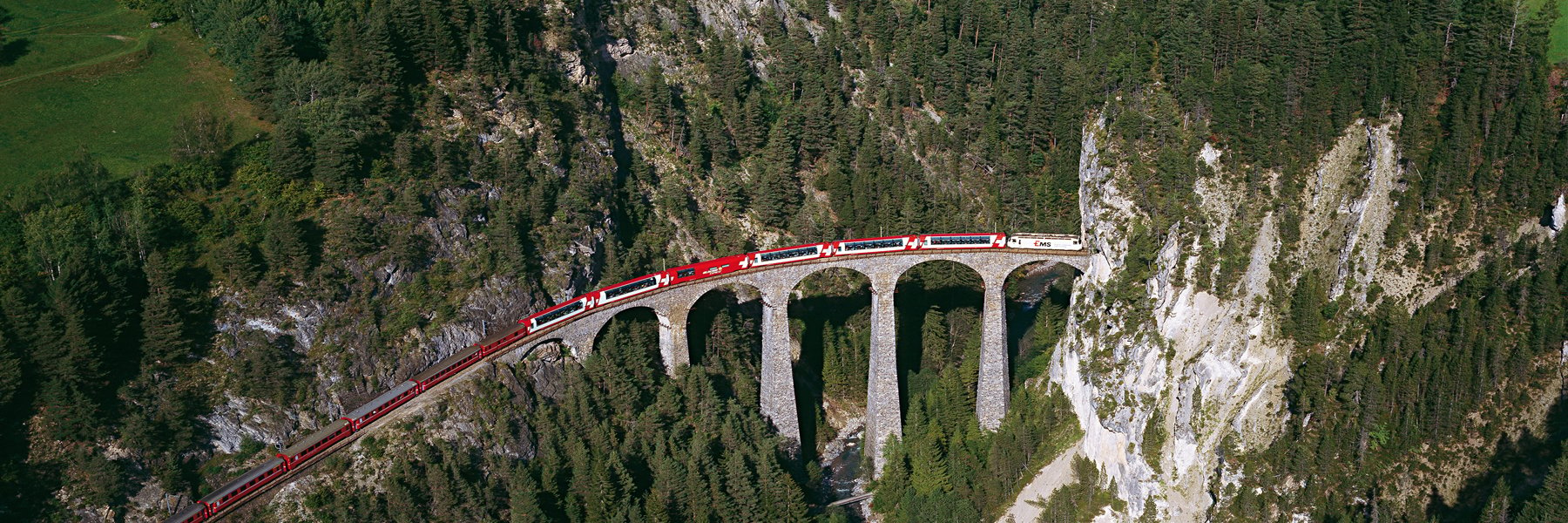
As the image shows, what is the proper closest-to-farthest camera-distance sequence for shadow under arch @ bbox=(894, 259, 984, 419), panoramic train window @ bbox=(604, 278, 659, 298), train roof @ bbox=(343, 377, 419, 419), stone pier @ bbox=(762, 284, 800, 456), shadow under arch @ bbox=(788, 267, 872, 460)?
train roof @ bbox=(343, 377, 419, 419) → panoramic train window @ bbox=(604, 278, 659, 298) → stone pier @ bbox=(762, 284, 800, 456) → shadow under arch @ bbox=(894, 259, 984, 419) → shadow under arch @ bbox=(788, 267, 872, 460)

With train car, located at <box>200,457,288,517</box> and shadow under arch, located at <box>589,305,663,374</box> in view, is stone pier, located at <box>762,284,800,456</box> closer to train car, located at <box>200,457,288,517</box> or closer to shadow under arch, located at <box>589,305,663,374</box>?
shadow under arch, located at <box>589,305,663,374</box>

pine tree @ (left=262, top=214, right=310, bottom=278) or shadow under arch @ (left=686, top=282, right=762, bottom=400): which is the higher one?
pine tree @ (left=262, top=214, right=310, bottom=278)

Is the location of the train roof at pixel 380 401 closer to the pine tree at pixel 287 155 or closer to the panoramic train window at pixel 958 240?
the pine tree at pixel 287 155

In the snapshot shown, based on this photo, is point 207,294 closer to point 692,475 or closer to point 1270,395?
point 692,475

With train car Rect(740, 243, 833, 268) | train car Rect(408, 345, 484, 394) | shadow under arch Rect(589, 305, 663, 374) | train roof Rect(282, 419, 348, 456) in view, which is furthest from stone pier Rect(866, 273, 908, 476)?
train roof Rect(282, 419, 348, 456)

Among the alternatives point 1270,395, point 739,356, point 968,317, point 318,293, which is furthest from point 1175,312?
point 318,293

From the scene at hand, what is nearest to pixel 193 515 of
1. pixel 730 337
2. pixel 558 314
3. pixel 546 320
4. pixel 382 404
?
pixel 382 404
